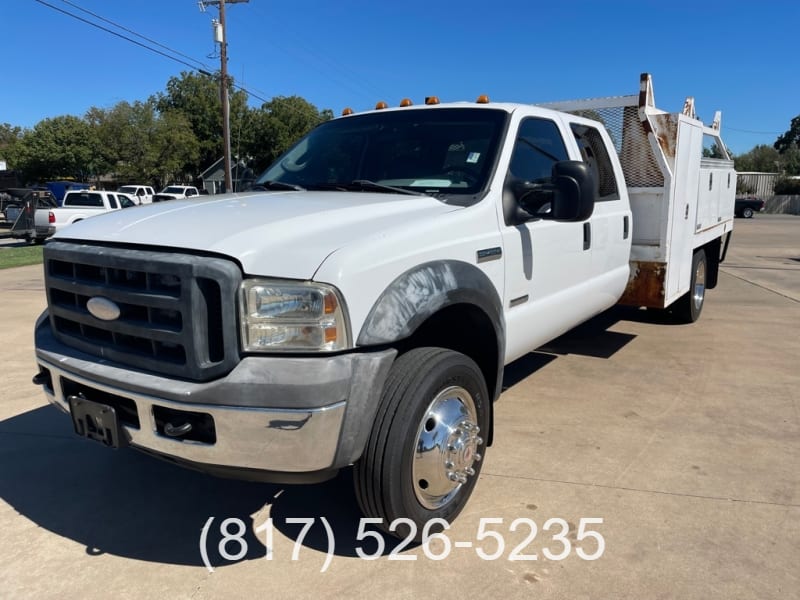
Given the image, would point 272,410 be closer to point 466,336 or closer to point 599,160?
point 466,336

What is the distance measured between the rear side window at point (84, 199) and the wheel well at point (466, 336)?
19.2 m

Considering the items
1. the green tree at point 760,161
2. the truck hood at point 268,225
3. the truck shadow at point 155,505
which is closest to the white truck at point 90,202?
the truck shadow at point 155,505

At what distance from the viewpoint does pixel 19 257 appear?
15008 millimetres

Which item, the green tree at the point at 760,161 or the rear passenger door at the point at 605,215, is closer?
the rear passenger door at the point at 605,215

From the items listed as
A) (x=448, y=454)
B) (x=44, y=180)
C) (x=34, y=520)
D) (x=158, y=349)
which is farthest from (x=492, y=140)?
(x=44, y=180)

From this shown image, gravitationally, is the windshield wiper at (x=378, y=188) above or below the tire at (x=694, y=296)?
above

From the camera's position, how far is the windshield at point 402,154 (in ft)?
11.2

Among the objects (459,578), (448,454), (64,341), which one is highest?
(64,341)

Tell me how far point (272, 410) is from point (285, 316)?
335 mm

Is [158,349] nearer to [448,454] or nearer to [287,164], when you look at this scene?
[448,454]

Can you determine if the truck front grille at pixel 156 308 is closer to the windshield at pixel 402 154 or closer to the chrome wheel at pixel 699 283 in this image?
the windshield at pixel 402 154

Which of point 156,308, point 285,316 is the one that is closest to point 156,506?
point 156,308

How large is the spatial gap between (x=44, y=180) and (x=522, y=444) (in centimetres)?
4827

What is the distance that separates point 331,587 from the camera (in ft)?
8.39
